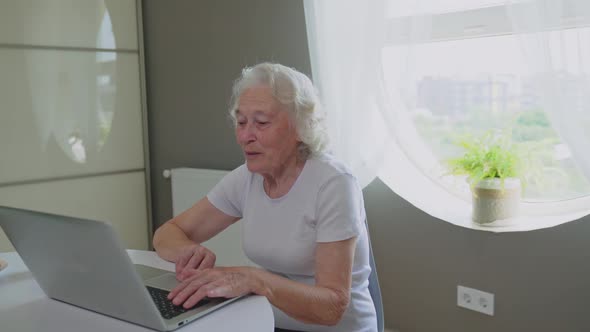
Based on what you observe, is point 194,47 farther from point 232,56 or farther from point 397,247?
point 397,247

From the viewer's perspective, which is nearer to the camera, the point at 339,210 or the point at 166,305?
the point at 166,305

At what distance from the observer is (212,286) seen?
119 cm

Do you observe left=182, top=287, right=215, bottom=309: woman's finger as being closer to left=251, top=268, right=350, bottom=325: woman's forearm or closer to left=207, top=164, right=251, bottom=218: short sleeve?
left=251, top=268, right=350, bottom=325: woman's forearm

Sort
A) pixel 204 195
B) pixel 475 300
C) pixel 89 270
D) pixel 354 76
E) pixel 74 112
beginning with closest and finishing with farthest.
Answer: pixel 89 270, pixel 475 300, pixel 354 76, pixel 204 195, pixel 74 112

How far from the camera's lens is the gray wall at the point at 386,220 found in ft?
7.04

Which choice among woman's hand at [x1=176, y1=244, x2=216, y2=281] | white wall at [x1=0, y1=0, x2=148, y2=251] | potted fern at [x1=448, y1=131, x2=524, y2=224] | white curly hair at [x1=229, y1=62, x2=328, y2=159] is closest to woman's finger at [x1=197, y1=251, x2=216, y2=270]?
woman's hand at [x1=176, y1=244, x2=216, y2=281]

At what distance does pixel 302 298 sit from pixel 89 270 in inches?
18.0

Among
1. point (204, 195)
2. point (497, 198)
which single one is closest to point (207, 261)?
point (497, 198)

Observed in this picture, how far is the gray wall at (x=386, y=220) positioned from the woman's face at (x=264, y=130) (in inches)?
41.1

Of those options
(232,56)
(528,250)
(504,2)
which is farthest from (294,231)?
(232,56)

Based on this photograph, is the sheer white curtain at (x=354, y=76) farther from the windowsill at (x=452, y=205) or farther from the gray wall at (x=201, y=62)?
the gray wall at (x=201, y=62)

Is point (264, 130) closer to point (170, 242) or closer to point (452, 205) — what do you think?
point (170, 242)

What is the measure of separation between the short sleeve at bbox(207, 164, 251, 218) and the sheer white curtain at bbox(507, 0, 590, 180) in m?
1.05

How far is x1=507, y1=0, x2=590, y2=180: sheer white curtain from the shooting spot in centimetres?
194
